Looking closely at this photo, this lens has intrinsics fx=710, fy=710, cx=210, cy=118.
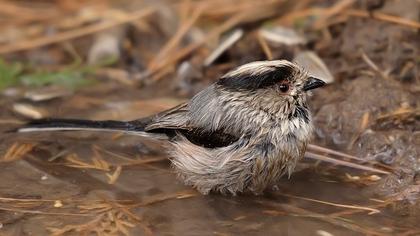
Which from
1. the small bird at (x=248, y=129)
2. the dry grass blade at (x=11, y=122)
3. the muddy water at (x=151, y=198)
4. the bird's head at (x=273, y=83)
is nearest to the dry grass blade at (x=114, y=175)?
the muddy water at (x=151, y=198)

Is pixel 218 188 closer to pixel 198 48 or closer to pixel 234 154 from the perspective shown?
pixel 234 154

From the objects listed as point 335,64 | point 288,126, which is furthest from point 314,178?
point 335,64

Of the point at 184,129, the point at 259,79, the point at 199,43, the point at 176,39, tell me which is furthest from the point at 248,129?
the point at 176,39

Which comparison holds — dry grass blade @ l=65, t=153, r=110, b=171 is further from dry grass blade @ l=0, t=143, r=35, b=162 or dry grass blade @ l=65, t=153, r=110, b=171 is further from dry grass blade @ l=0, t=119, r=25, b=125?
dry grass blade @ l=0, t=119, r=25, b=125

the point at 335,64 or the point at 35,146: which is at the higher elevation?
the point at 335,64

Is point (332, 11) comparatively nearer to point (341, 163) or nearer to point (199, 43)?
point (199, 43)

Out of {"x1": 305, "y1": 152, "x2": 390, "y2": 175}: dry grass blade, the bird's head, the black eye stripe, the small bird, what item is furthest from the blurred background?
the black eye stripe
